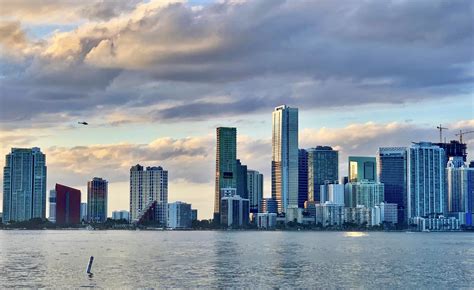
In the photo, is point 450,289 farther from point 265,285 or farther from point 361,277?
point 265,285

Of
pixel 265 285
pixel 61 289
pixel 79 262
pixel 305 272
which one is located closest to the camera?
pixel 61 289

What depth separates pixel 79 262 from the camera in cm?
16638

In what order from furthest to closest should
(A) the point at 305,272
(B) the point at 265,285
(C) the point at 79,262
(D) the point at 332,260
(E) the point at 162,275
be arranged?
(D) the point at 332,260 < (C) the point at 79,262 < (A) the point at 305,272 < (E) the point at 162,275 < (B) the point at 265,285

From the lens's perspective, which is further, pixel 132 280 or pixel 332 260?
pixel 332 260

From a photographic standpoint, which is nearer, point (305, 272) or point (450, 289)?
point (450, 289)

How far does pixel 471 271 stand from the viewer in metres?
152

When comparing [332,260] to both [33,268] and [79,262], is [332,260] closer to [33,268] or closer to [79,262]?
[79,262]

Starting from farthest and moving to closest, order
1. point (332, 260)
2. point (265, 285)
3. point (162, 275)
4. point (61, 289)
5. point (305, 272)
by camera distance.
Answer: point (332, 260) < point (305, 272) < point (162, 275) < point (265, 285) < point (61, 289)

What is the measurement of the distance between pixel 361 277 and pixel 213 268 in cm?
2928

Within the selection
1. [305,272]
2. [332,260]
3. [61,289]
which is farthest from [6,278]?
[332,260]

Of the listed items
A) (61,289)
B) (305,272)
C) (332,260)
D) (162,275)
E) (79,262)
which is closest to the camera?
(61,289)

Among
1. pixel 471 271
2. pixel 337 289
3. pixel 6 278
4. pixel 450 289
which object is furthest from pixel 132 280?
pixel 471 271

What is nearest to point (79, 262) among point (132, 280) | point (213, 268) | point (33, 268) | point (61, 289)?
point (33, 268)

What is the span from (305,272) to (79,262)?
4928 cm
